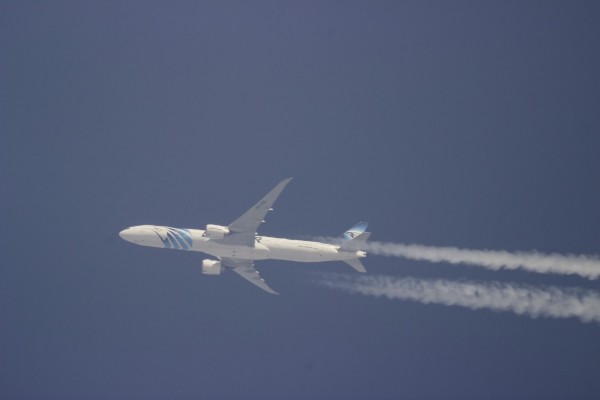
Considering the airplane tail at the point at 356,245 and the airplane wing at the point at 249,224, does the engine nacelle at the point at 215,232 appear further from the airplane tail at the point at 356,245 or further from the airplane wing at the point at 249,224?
the airplane tail at the point at 356,245

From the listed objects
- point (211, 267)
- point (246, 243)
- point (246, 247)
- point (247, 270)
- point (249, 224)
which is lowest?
point (211, 267)

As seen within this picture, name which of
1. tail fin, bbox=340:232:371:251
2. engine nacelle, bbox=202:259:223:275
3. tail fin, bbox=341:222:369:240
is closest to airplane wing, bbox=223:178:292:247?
engine nacelle, bbox=202:259:223:275

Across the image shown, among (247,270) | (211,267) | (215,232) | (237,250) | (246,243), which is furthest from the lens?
(247,270)

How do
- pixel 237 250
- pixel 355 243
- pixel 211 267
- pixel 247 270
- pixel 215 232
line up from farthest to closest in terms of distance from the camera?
1. pixel 247 270
2. pixel 211 267
3. pixel 237 250
4. pixel 355 243
5. pixel 215 232

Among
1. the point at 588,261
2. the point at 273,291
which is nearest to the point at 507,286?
the point at 588,261

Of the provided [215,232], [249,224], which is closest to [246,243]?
[249,224]

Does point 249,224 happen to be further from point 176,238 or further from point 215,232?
point 176,238

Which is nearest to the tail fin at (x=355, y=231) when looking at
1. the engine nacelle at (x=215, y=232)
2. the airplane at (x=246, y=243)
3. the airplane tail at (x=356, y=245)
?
the airplane tail at (x=356, y=245)

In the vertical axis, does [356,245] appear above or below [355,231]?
below
